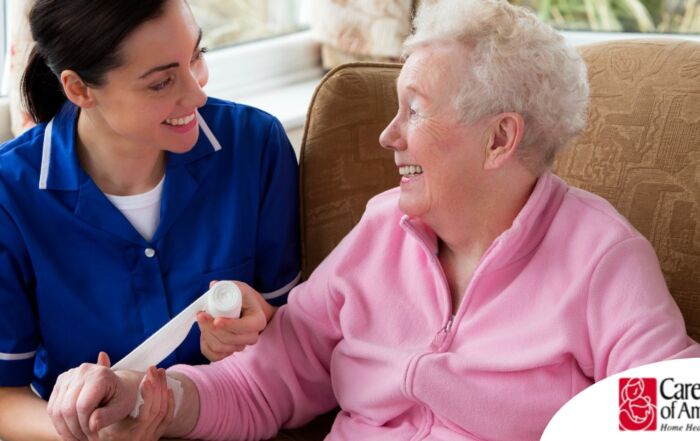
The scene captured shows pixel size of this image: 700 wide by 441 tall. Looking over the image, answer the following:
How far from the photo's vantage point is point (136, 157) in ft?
5.78

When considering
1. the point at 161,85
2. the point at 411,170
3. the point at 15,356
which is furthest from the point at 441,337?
the point at 15,356

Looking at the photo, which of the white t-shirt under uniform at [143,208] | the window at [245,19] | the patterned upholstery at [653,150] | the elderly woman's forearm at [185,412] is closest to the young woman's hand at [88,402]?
the elderly woman's forearm at [185,412]

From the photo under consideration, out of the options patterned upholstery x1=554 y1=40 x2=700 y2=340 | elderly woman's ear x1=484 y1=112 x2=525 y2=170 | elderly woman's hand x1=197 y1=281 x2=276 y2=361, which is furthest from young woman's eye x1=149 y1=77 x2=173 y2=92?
patterned upholstery x1=554 y1=40 x2=700 y2=340

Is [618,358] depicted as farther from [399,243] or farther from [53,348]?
[53,348]

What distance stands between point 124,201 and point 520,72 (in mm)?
712

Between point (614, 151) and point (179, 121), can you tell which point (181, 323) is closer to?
point (179, 121)

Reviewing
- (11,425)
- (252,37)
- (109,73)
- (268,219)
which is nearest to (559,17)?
(252,37)

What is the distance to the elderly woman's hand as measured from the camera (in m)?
1.60

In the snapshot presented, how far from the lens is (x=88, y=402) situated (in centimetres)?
147

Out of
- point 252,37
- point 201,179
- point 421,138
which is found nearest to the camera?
point 421,138

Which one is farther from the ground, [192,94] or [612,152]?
[192,94]

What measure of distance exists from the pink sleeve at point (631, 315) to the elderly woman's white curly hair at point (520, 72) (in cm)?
21

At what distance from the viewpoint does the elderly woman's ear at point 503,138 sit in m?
1.53

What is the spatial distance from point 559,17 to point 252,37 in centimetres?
99
